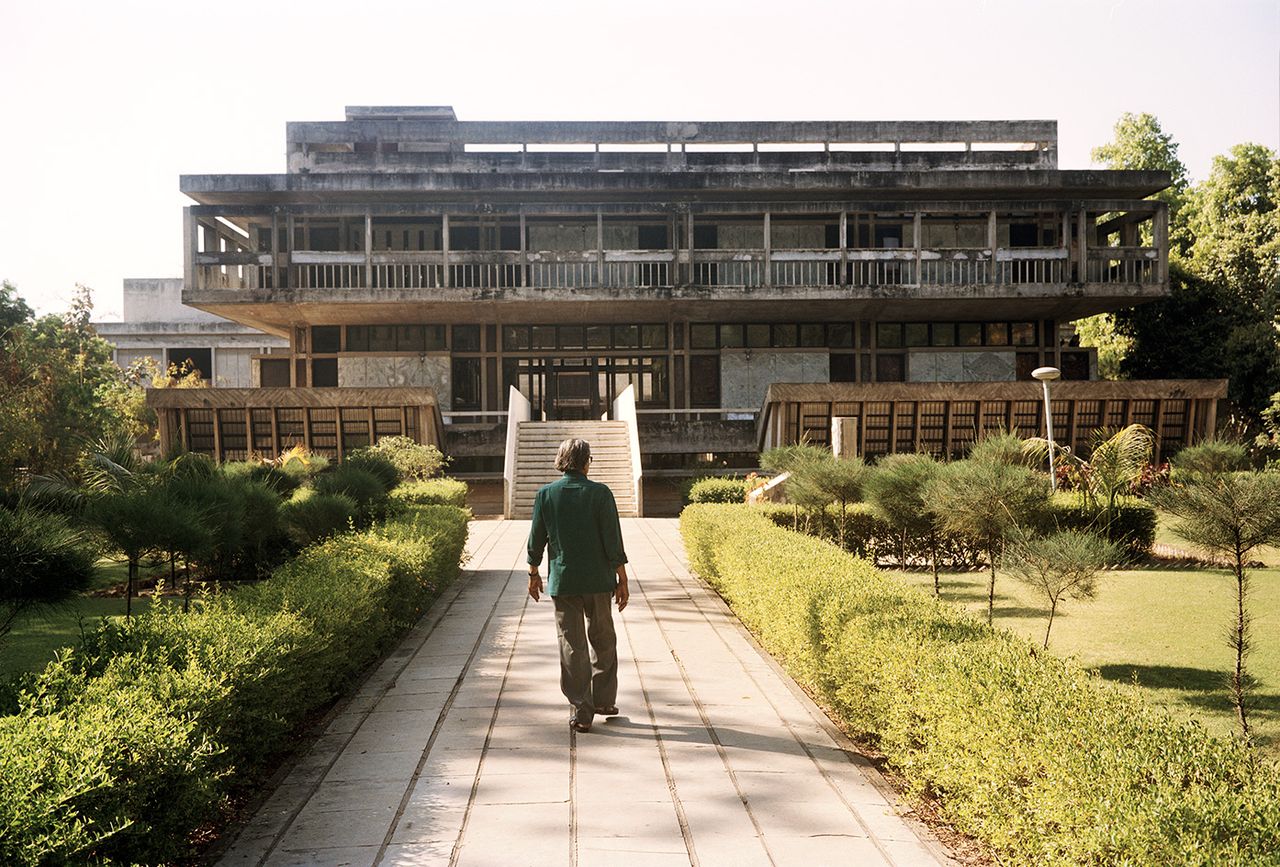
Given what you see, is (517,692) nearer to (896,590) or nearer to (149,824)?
(896,590)

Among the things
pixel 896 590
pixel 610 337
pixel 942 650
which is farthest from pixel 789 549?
pixel 610 337

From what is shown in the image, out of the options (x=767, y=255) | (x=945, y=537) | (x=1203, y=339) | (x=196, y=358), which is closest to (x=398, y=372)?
(x=767, y=255)

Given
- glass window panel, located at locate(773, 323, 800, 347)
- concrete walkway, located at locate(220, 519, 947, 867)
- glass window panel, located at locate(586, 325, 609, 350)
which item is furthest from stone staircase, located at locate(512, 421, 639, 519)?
concrete walkway, located at locate(220, 519, 947, 867)

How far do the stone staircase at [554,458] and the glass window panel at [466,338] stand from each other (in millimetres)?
5705

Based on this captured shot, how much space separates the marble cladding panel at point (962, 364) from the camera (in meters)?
32.7

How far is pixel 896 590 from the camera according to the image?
A: 7754mm

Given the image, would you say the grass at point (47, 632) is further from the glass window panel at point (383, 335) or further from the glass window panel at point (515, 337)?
the glass window panel at point (515, 337)

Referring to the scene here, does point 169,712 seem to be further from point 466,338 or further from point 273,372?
point 273,372

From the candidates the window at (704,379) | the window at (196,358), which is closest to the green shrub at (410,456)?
the window at (704,379)

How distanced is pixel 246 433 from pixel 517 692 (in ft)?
65.7

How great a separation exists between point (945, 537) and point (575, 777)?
492 inches

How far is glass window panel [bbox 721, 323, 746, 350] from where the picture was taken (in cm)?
3306

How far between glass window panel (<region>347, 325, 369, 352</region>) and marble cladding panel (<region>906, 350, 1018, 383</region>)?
1701 centimetres

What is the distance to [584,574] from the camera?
6.90 metres
